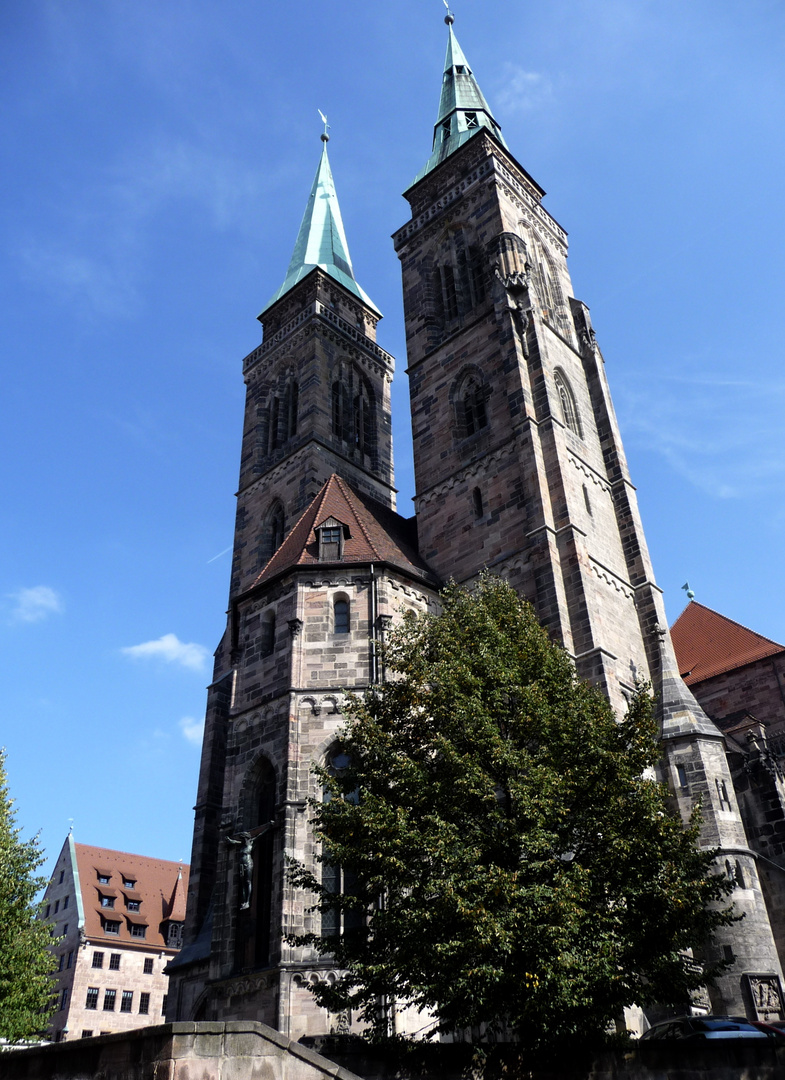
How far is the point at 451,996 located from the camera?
11812 millimetres

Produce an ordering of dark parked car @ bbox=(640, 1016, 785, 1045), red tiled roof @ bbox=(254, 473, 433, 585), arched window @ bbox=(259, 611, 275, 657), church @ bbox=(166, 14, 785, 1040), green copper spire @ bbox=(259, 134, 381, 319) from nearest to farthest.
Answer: dark parked car @ bbox=(640, 1016, 785, 1045)
church @ bbox=(166, 14, 785, 1040)
arched window @ bbox=(259, 611, 275, 657)
red tiled roof @ bbox=(254, 473, 433, 585)
green copper spire @ bbox=(259, 134, 381, 319)

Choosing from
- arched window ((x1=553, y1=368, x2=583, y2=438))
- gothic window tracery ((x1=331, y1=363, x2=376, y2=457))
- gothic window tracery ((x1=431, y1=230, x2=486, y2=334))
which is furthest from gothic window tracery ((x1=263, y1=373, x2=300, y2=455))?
arched window ((x1=553, y1=368, x2=583, y2=438))

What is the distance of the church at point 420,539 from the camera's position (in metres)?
19.2

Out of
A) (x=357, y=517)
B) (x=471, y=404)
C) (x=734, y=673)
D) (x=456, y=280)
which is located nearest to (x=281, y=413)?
(x=456, y=280)

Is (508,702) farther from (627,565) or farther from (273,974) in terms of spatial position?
(627,565)

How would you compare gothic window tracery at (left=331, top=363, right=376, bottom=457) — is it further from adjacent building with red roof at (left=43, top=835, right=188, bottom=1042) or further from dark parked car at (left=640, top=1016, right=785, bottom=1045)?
dark parked car at (left=640, top=1016, right=785, bottom=1045)

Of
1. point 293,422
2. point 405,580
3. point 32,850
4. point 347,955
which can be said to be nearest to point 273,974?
point 347,955

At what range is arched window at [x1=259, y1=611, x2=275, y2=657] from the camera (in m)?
22.8

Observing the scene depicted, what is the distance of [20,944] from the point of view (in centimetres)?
1873

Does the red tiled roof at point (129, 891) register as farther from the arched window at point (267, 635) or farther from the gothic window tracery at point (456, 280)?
the gothic window tracery at point (456, 280)

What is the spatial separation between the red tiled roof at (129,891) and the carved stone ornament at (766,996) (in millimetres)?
36532

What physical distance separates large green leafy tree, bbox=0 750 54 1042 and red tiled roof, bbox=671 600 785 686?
23.3 m

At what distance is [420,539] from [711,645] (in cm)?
1372

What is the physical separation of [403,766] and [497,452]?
14.7m
